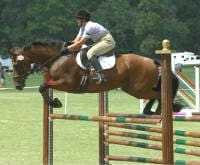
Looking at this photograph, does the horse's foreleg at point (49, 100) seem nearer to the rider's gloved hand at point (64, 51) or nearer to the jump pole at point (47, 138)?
the jump pole at point (47, 138)

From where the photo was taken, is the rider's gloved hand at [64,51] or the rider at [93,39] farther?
the rider's gloved hand at [64,51]

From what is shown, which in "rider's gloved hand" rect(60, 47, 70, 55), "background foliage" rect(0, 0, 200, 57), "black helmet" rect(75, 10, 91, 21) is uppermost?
"background foliage" rect(0, 0, 200, 57)

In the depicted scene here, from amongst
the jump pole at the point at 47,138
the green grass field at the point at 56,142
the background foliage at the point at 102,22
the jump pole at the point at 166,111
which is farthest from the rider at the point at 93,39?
the background foliage at the point at 102,22

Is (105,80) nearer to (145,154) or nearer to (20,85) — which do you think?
(20,85)

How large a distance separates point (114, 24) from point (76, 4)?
529cm

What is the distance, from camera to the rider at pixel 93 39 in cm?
986

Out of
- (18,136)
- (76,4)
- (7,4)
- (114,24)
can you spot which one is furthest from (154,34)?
(18,136)

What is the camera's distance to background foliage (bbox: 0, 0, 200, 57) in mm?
74250

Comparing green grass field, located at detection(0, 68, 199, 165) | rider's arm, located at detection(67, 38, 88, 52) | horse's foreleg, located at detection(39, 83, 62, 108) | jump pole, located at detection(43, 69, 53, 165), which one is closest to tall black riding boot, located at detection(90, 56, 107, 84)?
rider's arm, located at detection(67, 38, 88, 52)

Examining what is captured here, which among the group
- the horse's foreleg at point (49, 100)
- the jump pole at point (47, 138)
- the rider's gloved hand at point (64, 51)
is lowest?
the jump pole at point (47, 138)

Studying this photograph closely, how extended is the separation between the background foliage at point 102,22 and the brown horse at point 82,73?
206 ft

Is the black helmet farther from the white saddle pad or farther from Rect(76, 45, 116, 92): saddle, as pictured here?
the white saddle pad

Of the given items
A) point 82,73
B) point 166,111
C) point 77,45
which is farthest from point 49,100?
point 166,111

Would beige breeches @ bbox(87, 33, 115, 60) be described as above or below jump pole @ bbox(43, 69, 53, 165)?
above
